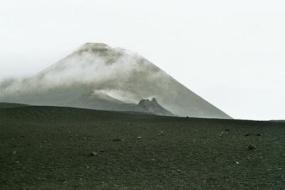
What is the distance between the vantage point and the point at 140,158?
22.5 m

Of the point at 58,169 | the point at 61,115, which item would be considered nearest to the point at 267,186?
the point at 58,169

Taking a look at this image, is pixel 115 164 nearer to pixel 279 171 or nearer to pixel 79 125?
pixel 279 171

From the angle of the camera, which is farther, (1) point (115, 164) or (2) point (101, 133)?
(2) point (101, 133)

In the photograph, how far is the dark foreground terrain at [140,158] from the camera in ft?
60.5

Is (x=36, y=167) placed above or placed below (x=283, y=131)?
below

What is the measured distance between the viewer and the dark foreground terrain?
1844 centimetres

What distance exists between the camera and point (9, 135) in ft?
98.7

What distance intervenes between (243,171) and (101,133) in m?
12.7

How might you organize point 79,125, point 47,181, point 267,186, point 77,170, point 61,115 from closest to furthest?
A: point 267,186 < point 47,181 < point 77,170 < point 79,125 < point 61,115

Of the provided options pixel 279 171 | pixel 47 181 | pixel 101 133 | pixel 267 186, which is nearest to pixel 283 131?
pixel 101 133

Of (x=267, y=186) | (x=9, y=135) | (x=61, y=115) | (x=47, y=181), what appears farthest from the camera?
(x=61, y=115)

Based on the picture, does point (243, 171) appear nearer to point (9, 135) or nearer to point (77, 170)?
point (77, 170)

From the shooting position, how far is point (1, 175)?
19922 mm

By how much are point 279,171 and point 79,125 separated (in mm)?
18996
